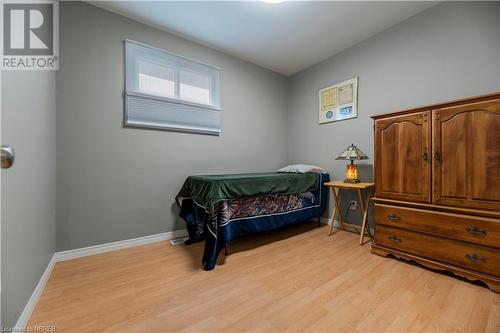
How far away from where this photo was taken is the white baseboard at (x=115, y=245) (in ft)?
6.31

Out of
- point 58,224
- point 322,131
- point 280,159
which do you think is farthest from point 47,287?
point 322,131

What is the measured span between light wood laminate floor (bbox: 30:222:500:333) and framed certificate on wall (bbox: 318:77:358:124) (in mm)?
1835

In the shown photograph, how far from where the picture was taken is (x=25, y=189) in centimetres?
117

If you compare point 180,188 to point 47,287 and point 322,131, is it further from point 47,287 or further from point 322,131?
point 322,131

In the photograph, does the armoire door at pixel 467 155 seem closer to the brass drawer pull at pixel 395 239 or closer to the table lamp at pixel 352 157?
the brass drawer pull at pixel 395 239

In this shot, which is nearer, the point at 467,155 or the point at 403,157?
the point at 467,155

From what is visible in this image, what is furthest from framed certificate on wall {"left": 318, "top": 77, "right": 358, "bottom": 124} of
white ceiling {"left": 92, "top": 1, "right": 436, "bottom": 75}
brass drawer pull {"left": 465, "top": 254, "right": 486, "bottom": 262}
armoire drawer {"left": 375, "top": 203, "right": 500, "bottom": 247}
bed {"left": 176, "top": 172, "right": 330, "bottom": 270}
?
brass drawer pull {"left": 465, "top": 254, "right": 486, "bottom": 262}

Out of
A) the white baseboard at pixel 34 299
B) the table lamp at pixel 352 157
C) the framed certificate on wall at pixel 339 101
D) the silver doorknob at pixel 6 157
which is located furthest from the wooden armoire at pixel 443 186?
the white baseboard at pixel 34 299

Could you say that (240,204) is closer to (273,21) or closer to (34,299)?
(34,299)

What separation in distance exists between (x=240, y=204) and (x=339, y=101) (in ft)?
6.81

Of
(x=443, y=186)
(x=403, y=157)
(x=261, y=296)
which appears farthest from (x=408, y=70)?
(x=261, y=296)

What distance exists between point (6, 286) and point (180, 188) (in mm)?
1668

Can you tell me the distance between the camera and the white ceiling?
208 cm

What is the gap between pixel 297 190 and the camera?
251cm
